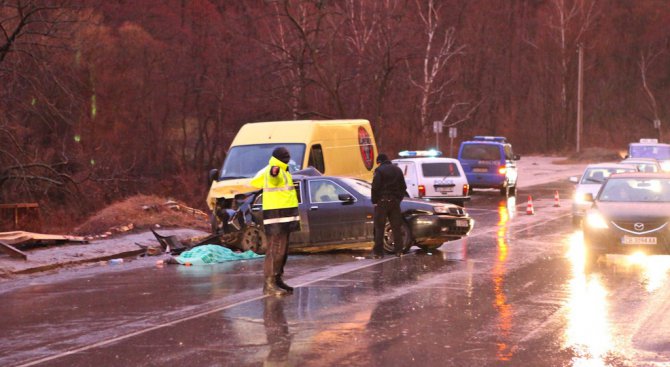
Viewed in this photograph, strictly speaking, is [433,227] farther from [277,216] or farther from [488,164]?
[488,164]

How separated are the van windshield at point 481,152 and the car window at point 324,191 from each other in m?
18.4

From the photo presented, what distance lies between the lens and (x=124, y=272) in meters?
15.8

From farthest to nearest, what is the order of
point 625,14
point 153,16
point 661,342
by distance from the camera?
point 625,14
point 153,16
point 661,342

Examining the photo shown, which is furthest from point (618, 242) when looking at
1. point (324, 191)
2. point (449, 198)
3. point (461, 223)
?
point (449, 198)

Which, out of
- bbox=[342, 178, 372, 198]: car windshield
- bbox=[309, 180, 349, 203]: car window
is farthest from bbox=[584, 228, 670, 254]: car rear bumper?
bbox=[309, 180, 349, 203]: car window

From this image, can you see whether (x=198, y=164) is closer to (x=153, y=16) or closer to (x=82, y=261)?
(x=153, y=16)

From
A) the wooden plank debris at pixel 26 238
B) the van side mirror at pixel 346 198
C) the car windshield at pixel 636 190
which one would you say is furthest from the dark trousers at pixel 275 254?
the car windshield at pixel 636 190

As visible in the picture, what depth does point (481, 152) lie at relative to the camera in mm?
35781

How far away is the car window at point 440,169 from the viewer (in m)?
28.8

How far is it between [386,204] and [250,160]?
5749 millimetres

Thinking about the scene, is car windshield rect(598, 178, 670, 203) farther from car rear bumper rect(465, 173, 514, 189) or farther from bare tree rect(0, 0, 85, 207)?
car rear bumper rect(465, 173, 514, 189)

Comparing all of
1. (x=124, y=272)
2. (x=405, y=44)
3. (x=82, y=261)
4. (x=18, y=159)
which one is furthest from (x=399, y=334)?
(x=405, y=44)

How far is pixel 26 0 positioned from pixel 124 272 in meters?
13.3

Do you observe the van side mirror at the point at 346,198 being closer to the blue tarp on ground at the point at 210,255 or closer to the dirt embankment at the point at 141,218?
the blue tarp on ground at the point at 210,255
